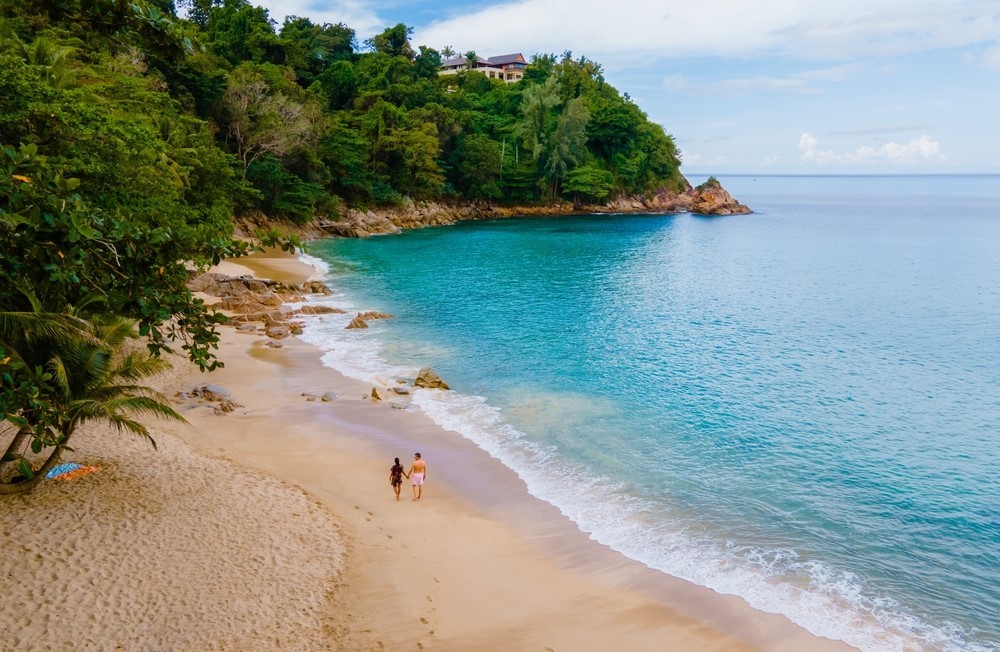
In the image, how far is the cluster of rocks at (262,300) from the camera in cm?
2933

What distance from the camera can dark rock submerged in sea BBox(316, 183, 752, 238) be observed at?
68000 mm

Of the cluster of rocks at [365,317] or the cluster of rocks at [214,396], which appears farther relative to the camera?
the cluster of rocks at [365,317]

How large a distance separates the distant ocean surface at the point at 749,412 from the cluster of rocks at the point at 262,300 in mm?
1587

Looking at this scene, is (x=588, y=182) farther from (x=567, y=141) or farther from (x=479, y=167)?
(x=479, y=167)

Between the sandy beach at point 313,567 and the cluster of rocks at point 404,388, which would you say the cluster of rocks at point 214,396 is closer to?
the sandy beach at point 313,567

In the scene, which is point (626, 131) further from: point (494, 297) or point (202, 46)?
point (202, 46)

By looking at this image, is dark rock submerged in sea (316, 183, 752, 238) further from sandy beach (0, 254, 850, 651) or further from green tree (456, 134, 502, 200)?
sandy beach (0, 254, 850, 651)

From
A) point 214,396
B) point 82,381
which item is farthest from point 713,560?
point 214,396

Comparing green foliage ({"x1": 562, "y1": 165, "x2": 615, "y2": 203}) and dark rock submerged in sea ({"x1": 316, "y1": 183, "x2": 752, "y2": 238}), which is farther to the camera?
green foliage ({"x1": 562, "y1": 165, "x2": 615, "y2": 203})

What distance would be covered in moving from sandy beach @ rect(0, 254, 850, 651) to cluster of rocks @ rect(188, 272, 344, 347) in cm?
1365

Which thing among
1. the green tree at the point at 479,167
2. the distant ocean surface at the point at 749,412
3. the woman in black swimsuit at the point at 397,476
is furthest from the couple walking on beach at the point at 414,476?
the green tree at the point at 479,167

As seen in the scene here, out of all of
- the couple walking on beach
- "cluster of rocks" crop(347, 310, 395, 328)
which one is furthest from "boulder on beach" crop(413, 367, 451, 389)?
"cluster of rocks" crop(347, 310, 395, 328)

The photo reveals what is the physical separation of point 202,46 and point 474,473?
11.1m

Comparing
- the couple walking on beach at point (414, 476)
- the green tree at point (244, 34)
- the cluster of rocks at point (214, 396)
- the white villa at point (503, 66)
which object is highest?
the white villa at point (503, 66)
